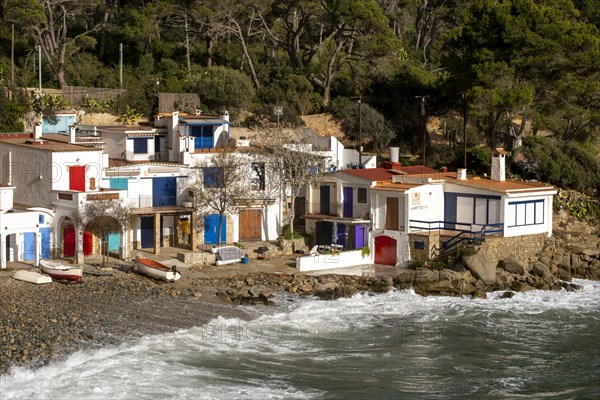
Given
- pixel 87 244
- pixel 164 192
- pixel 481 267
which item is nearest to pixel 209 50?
pixel 164 192

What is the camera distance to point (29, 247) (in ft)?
150

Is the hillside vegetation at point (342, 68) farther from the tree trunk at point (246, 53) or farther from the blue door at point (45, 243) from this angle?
the blue door at point (45, 243)

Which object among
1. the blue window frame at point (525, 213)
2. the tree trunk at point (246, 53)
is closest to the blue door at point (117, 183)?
the blue window frame at point (525, 213)

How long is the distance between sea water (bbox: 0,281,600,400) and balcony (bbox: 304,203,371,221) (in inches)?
260

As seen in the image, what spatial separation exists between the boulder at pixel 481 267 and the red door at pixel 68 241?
52.7 ft

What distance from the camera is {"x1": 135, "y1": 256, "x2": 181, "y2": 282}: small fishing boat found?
44719 millimetres

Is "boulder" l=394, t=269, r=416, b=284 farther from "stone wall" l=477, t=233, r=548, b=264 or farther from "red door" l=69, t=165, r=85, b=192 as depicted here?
"red door" l=69, t=165, r=85, b=192

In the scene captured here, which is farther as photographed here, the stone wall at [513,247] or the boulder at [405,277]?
the stone wall at [513,247]

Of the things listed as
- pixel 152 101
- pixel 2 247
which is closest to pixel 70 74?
pixel 152 101

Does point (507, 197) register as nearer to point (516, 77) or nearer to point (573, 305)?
point (573, 305)

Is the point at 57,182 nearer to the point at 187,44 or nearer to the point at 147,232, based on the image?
the point at 147,232

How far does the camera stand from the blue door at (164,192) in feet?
164

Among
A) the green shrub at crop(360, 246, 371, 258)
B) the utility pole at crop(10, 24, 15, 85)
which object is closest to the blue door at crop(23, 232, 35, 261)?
the green shrub at crop(360, 246, 371, 258)

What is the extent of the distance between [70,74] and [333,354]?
37.6m
